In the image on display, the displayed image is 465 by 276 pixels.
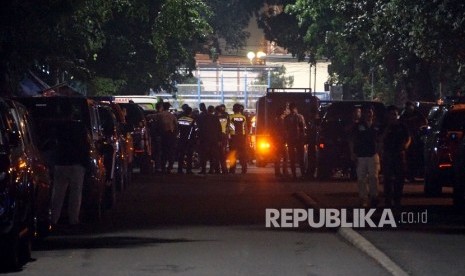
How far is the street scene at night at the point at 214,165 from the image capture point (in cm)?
1416

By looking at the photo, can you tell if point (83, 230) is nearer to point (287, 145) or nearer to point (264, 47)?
point (287, 145)

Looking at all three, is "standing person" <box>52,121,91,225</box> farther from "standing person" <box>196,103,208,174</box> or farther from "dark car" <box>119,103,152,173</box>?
"standing person" <box>196,103,208,174</box>

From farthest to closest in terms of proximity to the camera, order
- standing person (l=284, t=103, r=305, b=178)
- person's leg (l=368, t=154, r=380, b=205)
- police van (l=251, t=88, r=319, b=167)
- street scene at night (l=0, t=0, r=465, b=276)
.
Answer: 1. police van (l=251, t=88, r=319, b=167)
2. standing person (l=284, t=103, r=305, b=178)
3. person's leg (l=368, t=154, r=380, b=205)
4. street scene at night (l=0, t=0, r=465, b=276)

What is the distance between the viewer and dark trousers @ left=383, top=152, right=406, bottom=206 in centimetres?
2100

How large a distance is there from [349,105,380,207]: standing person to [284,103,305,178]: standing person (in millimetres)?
9836

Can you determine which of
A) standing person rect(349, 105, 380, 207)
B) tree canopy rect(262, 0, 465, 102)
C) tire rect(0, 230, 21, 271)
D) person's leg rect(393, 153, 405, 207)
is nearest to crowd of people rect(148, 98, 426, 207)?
standing person rect(349, 105, 380, 207)

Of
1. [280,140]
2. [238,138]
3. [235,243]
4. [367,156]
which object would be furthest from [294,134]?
[235,243]

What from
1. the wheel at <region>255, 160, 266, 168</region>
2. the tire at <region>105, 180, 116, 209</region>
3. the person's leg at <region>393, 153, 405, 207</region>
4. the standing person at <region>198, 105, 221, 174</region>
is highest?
the standing person at <region>198, 105, 221, 174</region>

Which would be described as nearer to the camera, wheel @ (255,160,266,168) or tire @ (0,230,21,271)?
tire @ (0,230,21,271)

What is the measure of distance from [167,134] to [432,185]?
10.9 m

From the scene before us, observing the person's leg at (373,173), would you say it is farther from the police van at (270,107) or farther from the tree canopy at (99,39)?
the police van at (270,107)

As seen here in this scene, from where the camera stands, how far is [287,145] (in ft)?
104

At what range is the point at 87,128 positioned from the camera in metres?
19.7

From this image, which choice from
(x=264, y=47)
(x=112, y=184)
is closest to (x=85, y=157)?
(x=112, y=184)
